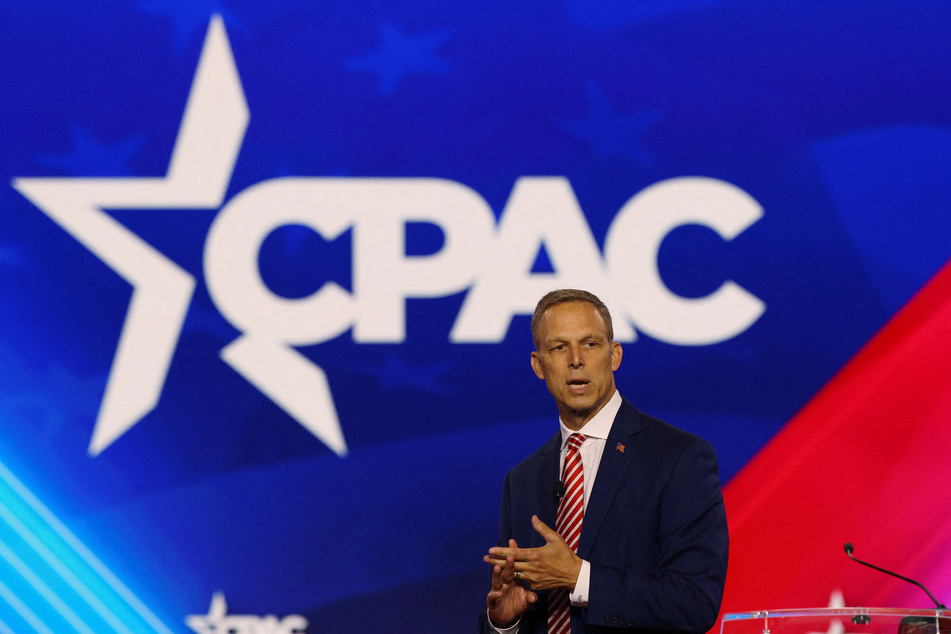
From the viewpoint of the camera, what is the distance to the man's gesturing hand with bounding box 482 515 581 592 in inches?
81.4

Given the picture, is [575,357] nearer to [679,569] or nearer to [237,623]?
[679,569]

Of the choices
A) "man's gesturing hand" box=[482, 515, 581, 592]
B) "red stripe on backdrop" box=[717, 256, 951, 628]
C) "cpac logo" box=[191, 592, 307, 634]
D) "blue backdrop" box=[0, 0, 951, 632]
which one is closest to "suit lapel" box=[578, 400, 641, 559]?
"man's gesturing hand" box=[482, 515, 581, 592]

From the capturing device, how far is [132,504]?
3.66m

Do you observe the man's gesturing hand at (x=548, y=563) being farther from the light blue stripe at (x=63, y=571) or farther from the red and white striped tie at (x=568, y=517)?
the light blue stripe at (x=63, y=571)

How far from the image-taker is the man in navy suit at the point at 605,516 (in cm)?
208

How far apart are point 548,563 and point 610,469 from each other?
1.04ft

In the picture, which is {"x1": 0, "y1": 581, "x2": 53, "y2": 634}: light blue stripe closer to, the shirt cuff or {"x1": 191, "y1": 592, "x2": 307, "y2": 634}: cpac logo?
{"x1": 191, "y1": 592, "x2": 307, "y2": 634}: cpac logo

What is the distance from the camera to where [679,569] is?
84.4 inches

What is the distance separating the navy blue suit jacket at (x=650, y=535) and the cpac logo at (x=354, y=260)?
1.43m

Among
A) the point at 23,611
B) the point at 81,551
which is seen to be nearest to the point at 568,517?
the point at 81,551

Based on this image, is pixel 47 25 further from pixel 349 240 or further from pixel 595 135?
pixel 595 135

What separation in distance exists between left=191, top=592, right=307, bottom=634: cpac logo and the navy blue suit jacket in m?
1.48

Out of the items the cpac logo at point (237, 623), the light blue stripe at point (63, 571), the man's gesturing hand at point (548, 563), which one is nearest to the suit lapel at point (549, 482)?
the man's gesturing hand at point (548, 563)

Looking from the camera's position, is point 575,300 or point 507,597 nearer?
point 507,597
